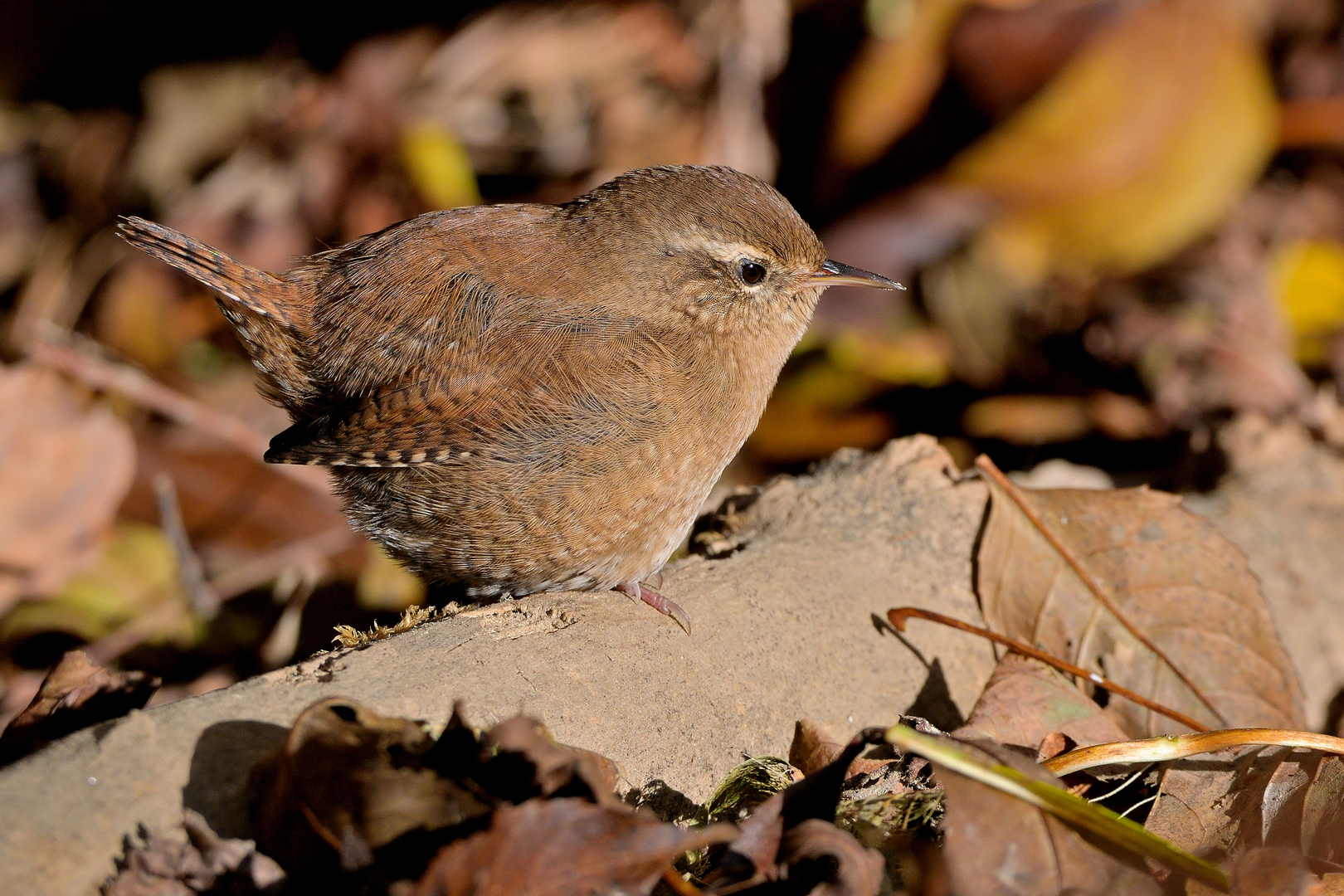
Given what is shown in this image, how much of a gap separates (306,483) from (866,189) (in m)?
2.74

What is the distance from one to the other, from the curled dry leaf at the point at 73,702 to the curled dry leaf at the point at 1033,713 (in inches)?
57.5

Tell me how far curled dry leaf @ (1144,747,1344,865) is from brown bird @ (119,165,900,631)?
970 millimetres

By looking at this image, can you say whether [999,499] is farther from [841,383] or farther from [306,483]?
→ [306,483]

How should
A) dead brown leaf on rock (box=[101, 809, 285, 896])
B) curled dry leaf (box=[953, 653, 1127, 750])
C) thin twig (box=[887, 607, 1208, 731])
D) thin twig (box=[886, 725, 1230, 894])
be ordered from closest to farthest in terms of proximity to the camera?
dead brown leaf on rock (box=[101, 809, 285, 896]), thin twig (box=[886, 725, 1230, 894]), curled dry leaf (box=[953, 653, 1127, 750]), thin twig (box=[887, 607, 1208, 731])

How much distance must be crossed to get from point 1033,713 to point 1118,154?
135 inches

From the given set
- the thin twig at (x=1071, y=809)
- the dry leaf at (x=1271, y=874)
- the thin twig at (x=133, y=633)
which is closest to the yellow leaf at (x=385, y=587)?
the thin twig at (x=133, y=633)

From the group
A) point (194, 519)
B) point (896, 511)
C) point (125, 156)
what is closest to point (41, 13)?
point (125, 156)

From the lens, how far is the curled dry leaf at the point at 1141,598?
262cm

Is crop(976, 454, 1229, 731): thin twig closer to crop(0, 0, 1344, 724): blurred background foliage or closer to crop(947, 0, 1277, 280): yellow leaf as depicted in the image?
crop(0, 0, 1344, 724): blurred background foliage

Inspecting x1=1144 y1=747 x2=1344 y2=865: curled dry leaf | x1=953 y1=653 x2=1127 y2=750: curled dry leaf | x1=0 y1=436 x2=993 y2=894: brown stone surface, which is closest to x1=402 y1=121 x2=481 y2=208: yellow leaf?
x1=0 y1=436 x2=993 y2=894: brown stone surface

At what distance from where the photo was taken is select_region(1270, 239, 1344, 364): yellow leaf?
4852 millimetres

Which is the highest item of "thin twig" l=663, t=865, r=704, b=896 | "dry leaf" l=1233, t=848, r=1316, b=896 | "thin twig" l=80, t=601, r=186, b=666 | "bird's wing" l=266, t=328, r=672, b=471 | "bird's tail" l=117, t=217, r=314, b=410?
"bird's tail" l=117, t=217, r=314, b=410

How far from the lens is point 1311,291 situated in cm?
517

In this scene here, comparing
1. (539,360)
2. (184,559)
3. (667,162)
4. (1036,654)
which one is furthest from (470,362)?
(667,162)
